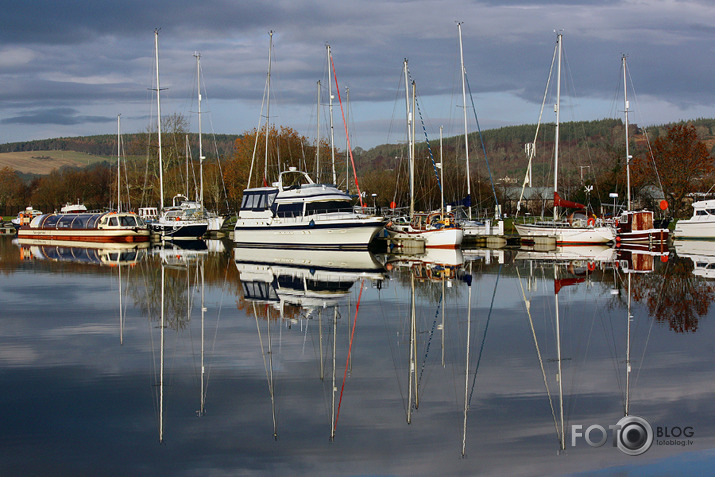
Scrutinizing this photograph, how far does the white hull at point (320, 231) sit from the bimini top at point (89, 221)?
17300mm

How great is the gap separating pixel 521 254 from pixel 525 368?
1148 inches

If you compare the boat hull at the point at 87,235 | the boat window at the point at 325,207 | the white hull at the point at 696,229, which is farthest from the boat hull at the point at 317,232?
the white hull at the point at 696,229

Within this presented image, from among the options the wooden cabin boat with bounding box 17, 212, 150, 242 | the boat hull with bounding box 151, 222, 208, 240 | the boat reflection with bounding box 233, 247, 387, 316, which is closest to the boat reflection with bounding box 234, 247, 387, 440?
the boat reflection with bounding box 233, 247, 387, 316

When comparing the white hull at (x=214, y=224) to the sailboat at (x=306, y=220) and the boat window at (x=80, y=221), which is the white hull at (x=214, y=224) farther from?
the sailboat at (x=306, y=220)

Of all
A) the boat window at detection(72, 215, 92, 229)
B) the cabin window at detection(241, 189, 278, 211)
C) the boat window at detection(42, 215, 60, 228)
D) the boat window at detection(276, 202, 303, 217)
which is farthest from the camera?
the boat window at detection(42, 215, 60, 228)

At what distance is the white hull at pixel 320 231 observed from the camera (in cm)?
4400

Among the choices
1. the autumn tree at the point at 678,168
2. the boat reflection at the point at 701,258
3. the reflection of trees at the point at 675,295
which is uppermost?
the autumn tree at the point at 678,168

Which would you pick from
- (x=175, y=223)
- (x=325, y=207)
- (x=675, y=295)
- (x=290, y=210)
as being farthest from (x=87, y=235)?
(x=675, y=295)

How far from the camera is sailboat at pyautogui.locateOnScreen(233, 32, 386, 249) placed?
44.2 m

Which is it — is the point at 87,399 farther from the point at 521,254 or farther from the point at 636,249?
the point at 636,249

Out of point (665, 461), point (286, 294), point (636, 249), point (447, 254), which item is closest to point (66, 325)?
point (286, 294)

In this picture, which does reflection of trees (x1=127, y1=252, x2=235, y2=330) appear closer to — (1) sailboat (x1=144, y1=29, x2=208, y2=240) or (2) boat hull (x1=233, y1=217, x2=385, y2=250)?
(2) boat hull (x1=233, y1=217, x2=385, y2=250)

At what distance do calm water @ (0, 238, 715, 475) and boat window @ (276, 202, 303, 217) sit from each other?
20995 millimetres

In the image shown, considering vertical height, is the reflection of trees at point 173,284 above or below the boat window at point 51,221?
below
